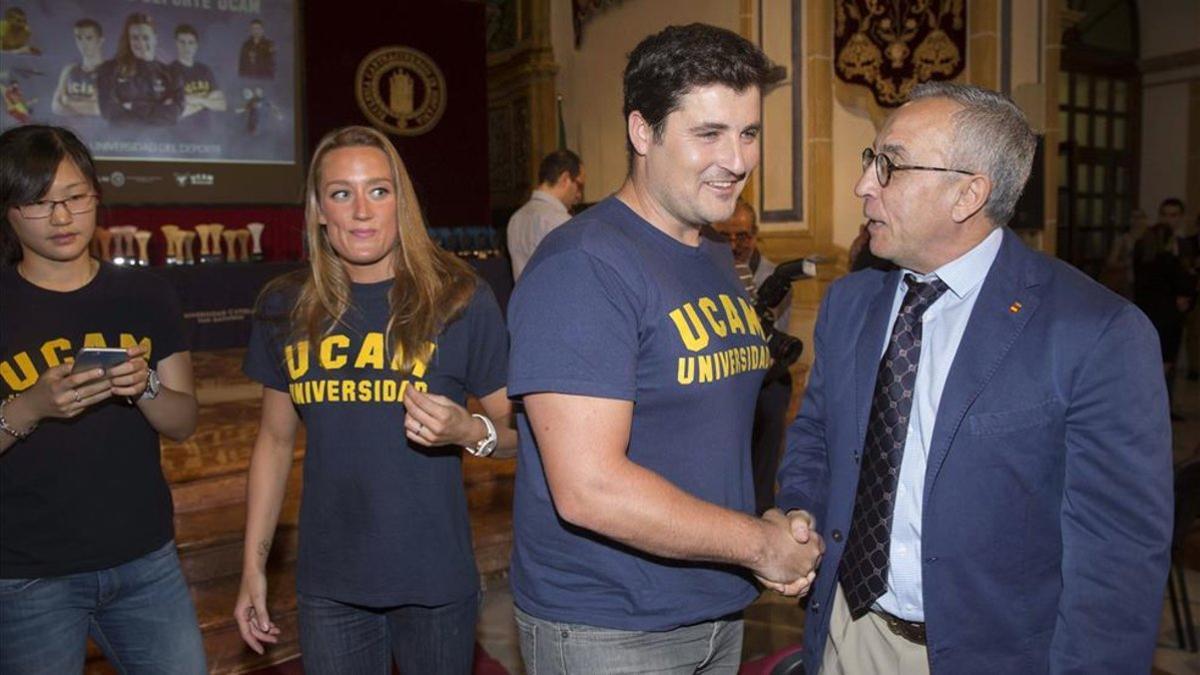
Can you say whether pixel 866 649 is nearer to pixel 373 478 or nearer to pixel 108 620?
pixel 373 478

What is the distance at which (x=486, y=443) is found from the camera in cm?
193

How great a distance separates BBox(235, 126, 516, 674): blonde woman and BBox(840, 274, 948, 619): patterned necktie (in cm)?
76

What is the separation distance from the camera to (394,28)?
11.2 metres

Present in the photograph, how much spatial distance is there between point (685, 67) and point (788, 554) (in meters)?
0.82

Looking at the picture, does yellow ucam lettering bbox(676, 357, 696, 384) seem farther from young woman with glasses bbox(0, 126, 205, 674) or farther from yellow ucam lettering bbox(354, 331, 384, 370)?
young woman with glasses bbox(0, 126, 205, 674)

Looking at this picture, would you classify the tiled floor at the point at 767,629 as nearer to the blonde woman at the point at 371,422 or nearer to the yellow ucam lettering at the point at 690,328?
the blonde woman at the point at 371,422

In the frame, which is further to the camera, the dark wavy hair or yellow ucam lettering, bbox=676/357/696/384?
the dark wavy hair

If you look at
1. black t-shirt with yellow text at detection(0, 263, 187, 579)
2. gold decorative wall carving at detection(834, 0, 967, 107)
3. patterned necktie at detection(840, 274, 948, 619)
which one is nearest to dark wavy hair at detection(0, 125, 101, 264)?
black t-shirt with yellow text at detection(0, 263, 187, 579)

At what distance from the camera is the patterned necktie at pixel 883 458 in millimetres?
1638

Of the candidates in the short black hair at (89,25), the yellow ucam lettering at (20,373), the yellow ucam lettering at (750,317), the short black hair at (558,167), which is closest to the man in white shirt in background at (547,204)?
the short black hair at (558,167)

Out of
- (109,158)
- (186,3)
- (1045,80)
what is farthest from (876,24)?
(109,158)

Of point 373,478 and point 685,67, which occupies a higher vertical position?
→ point 685,67

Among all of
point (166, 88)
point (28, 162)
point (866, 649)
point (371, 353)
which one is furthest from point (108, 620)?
point (166, 88)

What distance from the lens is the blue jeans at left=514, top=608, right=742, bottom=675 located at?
1.49m
